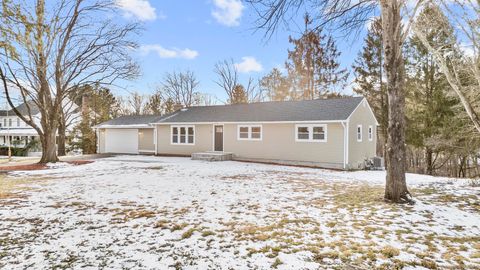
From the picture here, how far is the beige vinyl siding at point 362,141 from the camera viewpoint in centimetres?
1483

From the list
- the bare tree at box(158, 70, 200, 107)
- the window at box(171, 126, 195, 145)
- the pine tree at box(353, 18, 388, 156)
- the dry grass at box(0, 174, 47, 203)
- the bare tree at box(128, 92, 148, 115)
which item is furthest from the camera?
the bare tree at box(128, 92, 148, 115)

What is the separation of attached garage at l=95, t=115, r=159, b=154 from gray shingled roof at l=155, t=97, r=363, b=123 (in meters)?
2.04

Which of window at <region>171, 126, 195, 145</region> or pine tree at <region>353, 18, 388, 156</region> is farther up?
pine tree at <region>353, 18, 388, 156</region>

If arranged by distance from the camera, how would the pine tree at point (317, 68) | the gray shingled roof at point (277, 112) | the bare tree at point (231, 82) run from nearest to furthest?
the gray shingled roof at point (277, 112) → the pine tree at point (317, 68) → the bare tree at point (231, 82)

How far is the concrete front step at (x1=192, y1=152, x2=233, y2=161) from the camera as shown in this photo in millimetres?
16719

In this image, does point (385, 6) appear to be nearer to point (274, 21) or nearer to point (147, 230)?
point (274, 21)

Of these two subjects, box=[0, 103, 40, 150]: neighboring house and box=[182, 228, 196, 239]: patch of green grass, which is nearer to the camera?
box=[182, 228, 196, 239]: patch of green grass

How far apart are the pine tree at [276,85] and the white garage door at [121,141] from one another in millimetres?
15159

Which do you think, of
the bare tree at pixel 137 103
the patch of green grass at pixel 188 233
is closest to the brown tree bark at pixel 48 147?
the patch of green grass at pixel 188 233

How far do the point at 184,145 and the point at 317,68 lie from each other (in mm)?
14996

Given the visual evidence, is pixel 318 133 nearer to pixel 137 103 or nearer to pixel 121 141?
pixel 121 141

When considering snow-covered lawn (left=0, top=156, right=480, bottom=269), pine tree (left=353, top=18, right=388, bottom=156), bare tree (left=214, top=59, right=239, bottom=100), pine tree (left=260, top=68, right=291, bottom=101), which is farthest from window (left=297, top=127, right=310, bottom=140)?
bare tree (left=214, top=59, right=239, bottom=100)

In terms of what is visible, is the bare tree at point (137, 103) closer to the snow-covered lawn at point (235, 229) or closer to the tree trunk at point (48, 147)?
the tree trunk at point (48, 147)

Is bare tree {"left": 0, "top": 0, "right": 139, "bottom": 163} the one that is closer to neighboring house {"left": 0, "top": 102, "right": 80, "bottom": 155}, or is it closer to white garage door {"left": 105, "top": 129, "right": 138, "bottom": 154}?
white garage door {"left": 105, "top": 129, "right": 138, "bottom": 154}
